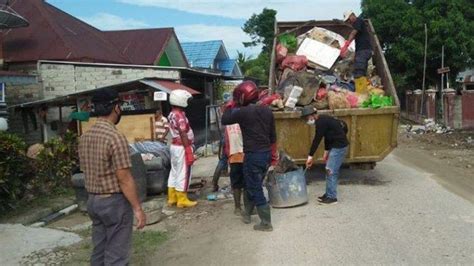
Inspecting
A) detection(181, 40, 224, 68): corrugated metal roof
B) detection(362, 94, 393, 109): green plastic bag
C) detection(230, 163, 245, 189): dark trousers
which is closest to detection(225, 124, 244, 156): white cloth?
detection(230, 163, 245, 189): dark trousers

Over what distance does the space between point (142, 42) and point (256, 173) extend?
63.9ft

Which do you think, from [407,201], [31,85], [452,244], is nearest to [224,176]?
[407,201]

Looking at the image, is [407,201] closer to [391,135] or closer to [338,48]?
[391,135]

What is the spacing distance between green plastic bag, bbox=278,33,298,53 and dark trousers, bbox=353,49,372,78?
1.45 m

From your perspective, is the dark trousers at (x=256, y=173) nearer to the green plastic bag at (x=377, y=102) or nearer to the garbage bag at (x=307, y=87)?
the garbage bag at (x=307, y=87)

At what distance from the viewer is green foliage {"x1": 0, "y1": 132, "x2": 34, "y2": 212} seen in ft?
26.2

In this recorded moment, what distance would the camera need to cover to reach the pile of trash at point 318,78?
30.5ft

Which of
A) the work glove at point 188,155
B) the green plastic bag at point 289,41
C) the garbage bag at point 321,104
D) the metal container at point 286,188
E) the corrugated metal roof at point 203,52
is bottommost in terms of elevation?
the metal container at point 286,188

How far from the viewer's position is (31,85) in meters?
16.0

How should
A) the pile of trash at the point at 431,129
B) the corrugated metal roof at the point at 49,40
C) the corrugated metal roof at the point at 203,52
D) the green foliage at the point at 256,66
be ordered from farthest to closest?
the green foliage at the point at 256,66
the corrugated metal roof at the point at 203,52
the pile of trash at the point at 431,129
the corrugated metal roof at the point at 49,40

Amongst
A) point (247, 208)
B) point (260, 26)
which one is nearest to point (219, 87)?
point (247, 208)

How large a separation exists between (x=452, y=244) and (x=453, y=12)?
25051mm

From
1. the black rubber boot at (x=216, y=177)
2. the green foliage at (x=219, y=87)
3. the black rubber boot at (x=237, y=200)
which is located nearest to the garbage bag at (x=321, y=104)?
the black rubber boot at (x=216, y=177)

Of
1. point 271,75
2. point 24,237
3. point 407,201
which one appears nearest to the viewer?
point 24,237
